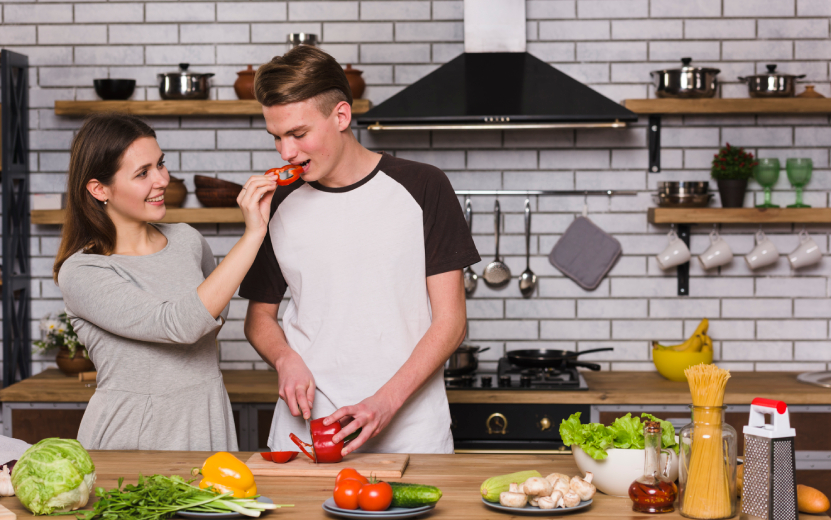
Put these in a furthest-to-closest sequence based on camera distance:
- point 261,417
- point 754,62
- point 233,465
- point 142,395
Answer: point 754,62
point 261,417
point 142,395
point 233,465

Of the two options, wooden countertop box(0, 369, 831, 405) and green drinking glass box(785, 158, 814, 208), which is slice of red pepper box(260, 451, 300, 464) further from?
green drinking glass box(785, 158, 814, 208)

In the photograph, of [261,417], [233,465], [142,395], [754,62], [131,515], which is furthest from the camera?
[754,62]

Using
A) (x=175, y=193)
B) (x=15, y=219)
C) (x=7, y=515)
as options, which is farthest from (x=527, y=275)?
(x=7, y=515)

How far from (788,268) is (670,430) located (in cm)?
248

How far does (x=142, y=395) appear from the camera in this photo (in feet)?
6.42

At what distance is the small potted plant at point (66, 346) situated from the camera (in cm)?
339

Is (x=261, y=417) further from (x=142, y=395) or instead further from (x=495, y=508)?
(x=495, y=508)

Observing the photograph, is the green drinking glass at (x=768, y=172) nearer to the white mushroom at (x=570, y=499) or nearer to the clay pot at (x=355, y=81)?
the clay pot at (x=355, y=81)

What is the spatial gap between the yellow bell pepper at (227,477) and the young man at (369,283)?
0.46m

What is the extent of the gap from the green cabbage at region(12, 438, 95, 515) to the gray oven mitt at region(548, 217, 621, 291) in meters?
2.61

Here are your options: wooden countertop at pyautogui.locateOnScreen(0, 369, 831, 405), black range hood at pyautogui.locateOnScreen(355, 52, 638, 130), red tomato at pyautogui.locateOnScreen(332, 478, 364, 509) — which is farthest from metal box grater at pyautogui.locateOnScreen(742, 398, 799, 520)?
black range hood at pyautogui.locateOnScreen(355, 52, 638, 130)

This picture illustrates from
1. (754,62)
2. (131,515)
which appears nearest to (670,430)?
(131,515)

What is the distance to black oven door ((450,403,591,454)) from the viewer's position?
306 cm

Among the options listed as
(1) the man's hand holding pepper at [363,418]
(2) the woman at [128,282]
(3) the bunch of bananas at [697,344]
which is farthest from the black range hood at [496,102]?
(1) the man's hand holding pepper at [363,418]
